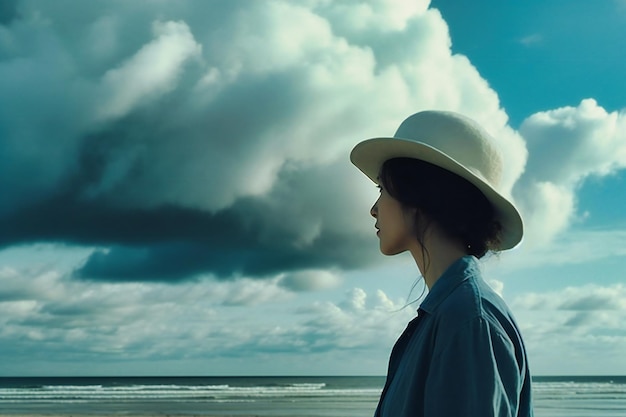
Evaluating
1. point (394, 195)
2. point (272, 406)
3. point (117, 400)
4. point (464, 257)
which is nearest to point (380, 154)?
point (394, 195)

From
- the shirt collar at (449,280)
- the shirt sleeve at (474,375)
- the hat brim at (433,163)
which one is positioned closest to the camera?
the shirt sleeve at (474,375)

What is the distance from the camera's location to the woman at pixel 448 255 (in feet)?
4.39

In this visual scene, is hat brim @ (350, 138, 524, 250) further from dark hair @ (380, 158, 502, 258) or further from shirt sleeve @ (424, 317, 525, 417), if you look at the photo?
shirt sleeve @ (424, 317, 525, 417)

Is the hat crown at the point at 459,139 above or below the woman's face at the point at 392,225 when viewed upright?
above

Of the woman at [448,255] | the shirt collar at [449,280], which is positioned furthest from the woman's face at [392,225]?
the shirt collar at [449,280]

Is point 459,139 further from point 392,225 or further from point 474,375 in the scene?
point 474,375

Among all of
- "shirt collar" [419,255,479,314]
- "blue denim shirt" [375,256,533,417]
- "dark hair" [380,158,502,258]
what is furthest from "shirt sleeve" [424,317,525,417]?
"dark hair" [380,158,502,258]

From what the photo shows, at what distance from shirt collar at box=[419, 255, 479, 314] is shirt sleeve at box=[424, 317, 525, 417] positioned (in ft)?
0.37

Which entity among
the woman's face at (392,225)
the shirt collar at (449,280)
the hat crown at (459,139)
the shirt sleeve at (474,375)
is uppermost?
the hat crown at (459,139)

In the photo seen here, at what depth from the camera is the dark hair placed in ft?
5.44

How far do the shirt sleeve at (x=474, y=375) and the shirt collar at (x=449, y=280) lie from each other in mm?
114

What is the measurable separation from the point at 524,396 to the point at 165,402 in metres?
25.3

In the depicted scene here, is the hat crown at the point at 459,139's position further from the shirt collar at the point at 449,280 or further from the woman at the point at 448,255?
the shirt collar at the point at 449,280

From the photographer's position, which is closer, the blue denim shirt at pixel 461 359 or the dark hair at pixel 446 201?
the blue denim shirt at pixel 461 359
